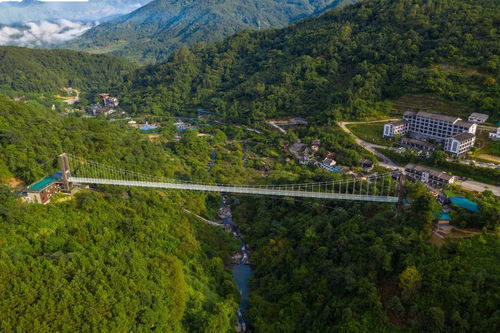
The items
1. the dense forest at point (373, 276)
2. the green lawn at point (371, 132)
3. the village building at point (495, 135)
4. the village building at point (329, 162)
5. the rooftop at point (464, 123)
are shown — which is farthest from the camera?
the green lawn at point (371, 132)

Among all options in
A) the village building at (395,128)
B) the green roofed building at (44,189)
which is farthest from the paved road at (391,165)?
the green roofed building at (44,189)

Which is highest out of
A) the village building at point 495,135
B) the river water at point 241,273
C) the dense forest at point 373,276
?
the village building at point 495,135

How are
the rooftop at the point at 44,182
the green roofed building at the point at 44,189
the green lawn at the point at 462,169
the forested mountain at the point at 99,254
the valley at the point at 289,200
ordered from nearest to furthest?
1. the forested mountain at the point at 99,254
2. the valley at the point at 289,200
3. the green roofed building at the point at 44,189
4. the rooftop at the point at 44,182
5. the green lawn at the point at 462,169

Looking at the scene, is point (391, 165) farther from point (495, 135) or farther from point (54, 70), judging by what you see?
point (54, 70)

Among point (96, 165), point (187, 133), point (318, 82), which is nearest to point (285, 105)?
point (318, 82)

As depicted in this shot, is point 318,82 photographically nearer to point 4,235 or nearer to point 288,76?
point 288,76

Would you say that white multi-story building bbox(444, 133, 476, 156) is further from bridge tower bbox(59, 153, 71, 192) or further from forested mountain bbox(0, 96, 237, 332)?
bridge tower bbox(59, 153, 71, 192)

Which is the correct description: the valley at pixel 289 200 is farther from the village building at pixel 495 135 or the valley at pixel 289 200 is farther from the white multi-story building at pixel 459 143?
the white multi-story building at pixel 459 143
